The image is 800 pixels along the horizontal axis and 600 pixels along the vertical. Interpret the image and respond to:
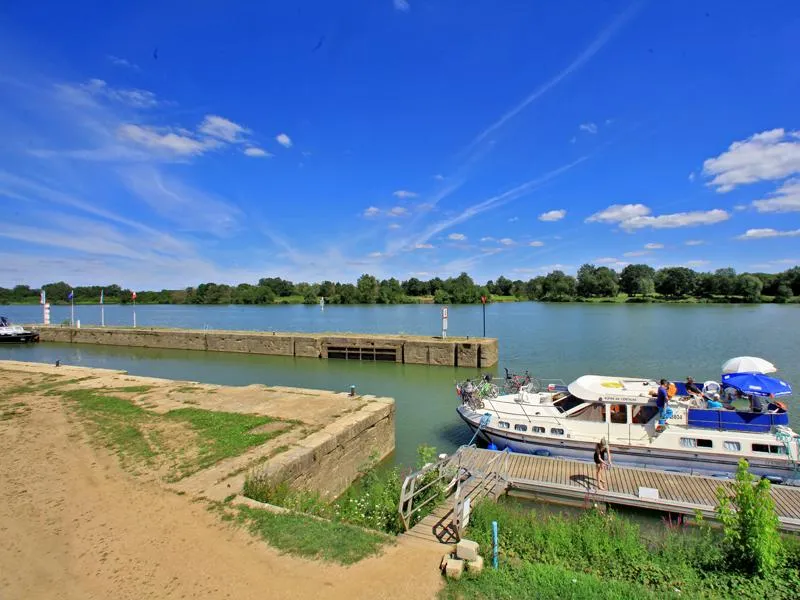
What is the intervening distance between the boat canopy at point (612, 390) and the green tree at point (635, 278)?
5131 inches

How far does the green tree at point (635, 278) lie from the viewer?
132m

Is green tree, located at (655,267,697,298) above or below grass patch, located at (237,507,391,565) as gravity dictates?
above

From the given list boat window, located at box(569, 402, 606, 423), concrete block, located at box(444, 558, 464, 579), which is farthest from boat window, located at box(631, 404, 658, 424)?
concrete block, located at box(444, 558, 464, 579)

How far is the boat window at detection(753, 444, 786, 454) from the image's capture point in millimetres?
12289

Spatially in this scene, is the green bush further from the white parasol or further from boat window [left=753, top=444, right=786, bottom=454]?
the white parasol

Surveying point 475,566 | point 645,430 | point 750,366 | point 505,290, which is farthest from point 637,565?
point 505,290

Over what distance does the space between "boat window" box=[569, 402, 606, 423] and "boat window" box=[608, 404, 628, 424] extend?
288 mm

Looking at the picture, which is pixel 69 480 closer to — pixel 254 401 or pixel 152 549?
pixel 152 549

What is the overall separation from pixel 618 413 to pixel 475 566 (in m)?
10.3

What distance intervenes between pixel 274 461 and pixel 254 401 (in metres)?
6.19

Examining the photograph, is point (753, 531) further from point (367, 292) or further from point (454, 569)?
point (367, 292)

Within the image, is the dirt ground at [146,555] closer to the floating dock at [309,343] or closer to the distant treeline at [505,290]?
the floating dock at [309,343]

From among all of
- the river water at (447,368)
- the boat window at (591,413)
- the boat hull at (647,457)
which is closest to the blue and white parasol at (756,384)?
the boat hull at (647,457)

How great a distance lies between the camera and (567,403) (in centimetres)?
1496
